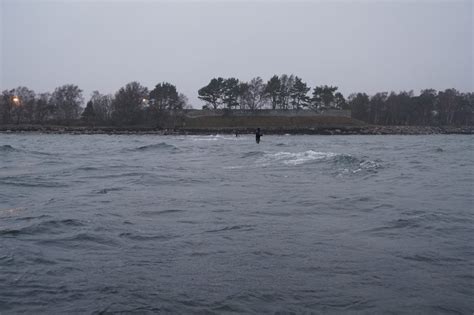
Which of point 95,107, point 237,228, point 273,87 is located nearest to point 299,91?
point 273,87

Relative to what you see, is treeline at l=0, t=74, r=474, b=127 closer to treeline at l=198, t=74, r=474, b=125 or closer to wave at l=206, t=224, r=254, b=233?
treeline at l=198, t=74, r=474, b=125

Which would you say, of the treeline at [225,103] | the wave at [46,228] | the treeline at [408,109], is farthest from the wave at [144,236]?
the treeline at [408,109]

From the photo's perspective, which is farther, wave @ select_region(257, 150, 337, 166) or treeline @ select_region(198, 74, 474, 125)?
treeline @ select_region(198, 74, 474, 125)

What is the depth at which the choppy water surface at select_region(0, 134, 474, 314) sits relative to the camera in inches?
201

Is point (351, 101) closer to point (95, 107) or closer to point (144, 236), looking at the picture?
point (95, 107)

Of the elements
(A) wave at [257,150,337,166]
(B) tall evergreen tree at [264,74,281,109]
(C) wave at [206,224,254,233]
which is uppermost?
(B) tall evergreen tree at [264,74,281,109]

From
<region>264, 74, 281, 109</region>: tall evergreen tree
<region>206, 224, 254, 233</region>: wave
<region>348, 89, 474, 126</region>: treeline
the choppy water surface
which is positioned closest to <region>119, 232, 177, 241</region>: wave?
the choppy water surface

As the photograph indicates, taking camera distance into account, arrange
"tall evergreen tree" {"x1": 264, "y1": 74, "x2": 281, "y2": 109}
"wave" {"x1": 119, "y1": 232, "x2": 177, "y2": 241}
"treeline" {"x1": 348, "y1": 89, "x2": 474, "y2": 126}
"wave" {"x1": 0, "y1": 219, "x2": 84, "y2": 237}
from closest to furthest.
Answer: "wave" {"x1": 119, "y1": 232, "x2": 177, "y2": 241}, "wave" {"x1": 0, "y1": 219, "x2": 84, "y2": 237}, "tall evergreen tree" {"x1": 264, "y1": 74, "x2": 281, "y2": 109}, "treeline" {"x1": 348, "y1": 89, "x2": 474, "y2": 126}

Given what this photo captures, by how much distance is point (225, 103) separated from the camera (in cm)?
12175

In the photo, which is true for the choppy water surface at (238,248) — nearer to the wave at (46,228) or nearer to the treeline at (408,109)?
the wave at (46,228)

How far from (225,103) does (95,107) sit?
43.6 meters

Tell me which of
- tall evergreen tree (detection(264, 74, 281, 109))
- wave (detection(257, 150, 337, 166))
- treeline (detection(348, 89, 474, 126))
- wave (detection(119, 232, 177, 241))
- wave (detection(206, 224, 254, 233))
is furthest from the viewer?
treeline (detection(348, 89, 474, 126))

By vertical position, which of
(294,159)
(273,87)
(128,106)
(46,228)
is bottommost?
(46,228)

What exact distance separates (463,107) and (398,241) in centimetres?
15371
